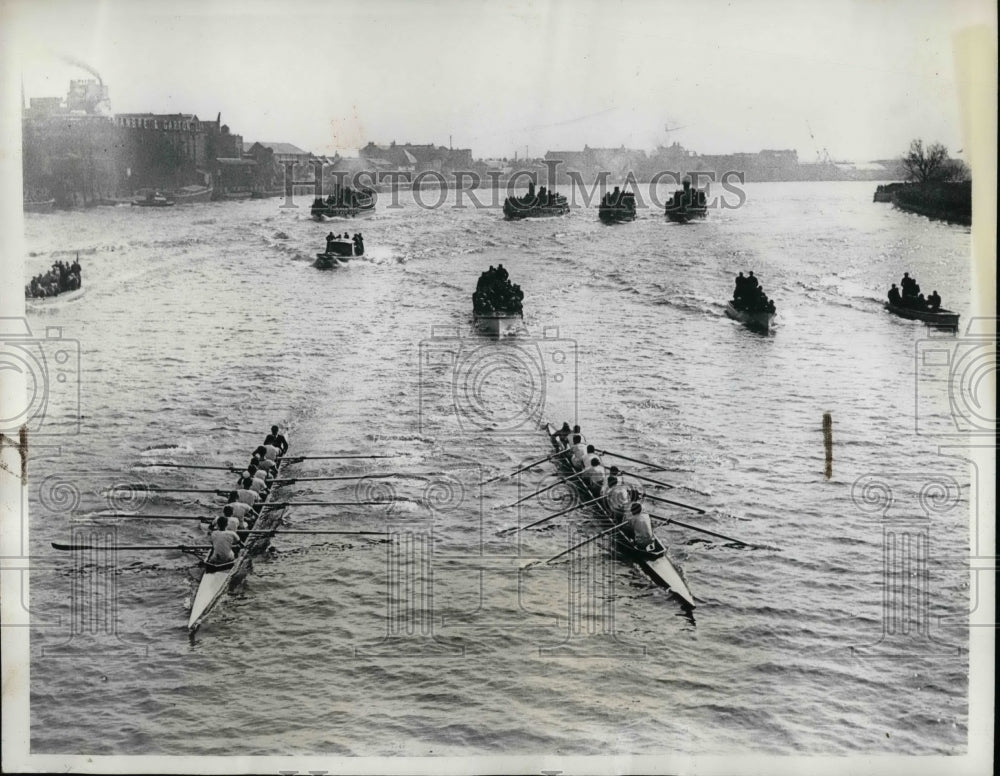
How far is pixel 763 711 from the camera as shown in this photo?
552 cm

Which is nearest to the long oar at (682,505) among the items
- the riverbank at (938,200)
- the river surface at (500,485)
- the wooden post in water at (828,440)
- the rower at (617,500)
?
the river surface at (500,485)

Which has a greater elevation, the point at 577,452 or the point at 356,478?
the point at 577,452

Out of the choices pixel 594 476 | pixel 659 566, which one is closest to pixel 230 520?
pixel 594 476

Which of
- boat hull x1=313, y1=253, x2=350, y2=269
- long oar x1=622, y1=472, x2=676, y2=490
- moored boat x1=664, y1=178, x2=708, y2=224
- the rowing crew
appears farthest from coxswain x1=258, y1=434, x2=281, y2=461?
moored boat x1=664, y1=178, x2=708, y2=224

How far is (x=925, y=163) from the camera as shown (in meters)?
6.25

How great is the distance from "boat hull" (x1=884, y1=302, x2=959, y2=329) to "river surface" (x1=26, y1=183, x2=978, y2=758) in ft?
0.31

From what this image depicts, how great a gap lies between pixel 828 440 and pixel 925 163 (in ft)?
7.48

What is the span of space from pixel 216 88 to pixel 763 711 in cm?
614

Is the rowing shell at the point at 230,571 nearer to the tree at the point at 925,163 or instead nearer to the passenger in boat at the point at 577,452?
the passenger in boat at the point at 577,452

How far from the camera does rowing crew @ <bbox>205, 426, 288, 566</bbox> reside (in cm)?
616

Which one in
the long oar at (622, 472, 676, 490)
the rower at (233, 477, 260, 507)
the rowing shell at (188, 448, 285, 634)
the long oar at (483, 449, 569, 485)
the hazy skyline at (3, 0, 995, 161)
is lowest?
the rowing shell at (188, 448, 285, 634)

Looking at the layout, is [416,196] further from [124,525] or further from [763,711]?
[763,711]

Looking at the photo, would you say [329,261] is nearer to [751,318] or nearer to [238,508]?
[238,508]

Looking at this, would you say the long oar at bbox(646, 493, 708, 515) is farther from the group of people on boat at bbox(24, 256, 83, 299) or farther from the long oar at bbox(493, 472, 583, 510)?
the group of people on boat at bbox(24, 256, 83, 299)
